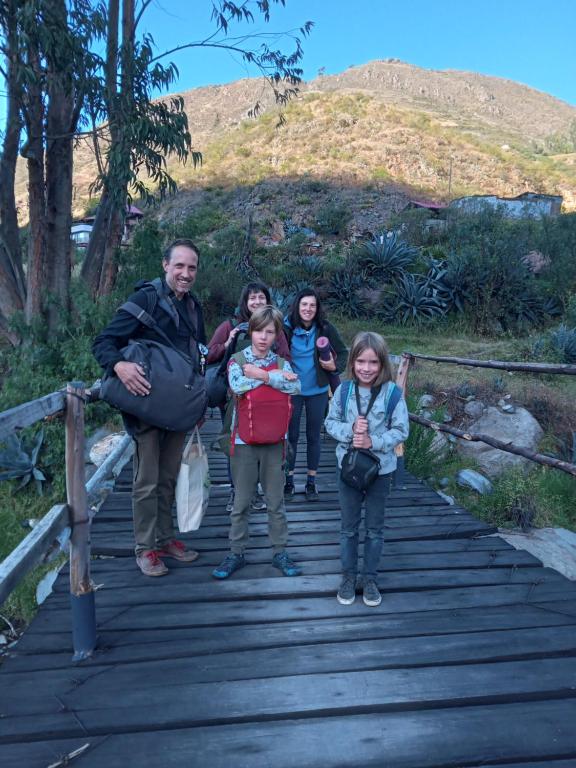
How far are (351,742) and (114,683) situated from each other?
93cm

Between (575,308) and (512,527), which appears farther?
(575,308)

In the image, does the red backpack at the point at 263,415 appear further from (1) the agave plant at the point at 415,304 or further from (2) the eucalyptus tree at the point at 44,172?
(1) the agave plant at the point at 415,304

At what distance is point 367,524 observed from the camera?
297cm

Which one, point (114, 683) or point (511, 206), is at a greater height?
point (511, 206)

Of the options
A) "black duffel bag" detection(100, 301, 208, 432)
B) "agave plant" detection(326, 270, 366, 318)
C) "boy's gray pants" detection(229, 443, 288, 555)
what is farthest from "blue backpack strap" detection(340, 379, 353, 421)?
"agave plant" detection(326, 270, 366, 318)

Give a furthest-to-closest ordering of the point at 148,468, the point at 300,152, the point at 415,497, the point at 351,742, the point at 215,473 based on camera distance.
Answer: the point at 300,152 → the point at 215,473 → the point at 415,497 → the point at 148,468 → the point at 351,742

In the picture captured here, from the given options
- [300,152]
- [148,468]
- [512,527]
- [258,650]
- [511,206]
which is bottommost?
[512,527]

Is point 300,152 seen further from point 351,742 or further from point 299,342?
point 351,742

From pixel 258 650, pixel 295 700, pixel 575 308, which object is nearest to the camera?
pixel 295 700

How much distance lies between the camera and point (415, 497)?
489 cm

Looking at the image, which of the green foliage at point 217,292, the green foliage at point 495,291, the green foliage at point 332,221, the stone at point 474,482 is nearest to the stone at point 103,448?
the stone at point 474,482

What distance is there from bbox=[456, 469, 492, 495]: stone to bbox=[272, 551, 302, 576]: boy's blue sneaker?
9.35ft

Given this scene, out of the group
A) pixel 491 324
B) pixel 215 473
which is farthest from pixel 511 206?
pixel 215 473

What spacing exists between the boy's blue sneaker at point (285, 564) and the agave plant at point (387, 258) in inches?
491
